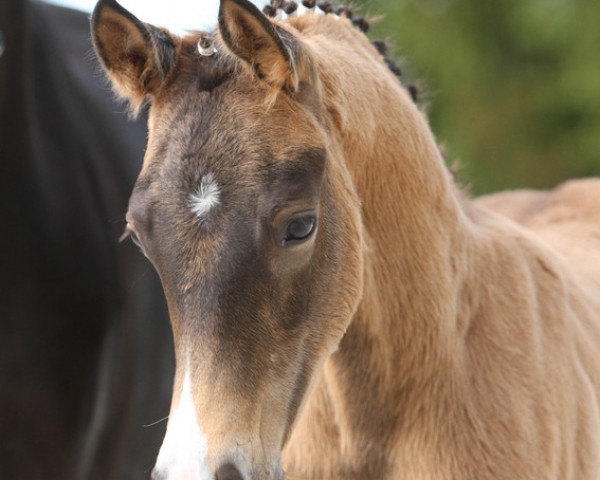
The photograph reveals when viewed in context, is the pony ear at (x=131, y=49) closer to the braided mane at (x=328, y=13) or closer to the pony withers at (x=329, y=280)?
the pony withers at (x=329, y=280)

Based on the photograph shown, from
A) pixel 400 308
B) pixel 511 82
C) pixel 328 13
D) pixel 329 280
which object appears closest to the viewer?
pixel 329 280

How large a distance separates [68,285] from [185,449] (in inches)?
34.5

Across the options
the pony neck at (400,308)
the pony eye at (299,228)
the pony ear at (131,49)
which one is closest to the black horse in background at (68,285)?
the pony ear at (131,49)

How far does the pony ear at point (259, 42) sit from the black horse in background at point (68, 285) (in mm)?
736

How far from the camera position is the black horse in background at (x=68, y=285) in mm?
1924

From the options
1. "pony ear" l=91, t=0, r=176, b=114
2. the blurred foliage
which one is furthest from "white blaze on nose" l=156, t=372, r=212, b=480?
the blurred foliage

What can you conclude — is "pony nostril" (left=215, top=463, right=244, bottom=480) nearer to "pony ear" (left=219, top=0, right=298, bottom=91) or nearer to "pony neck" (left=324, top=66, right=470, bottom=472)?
"pony neck" (left=324, top=66, right=470, bottom=472)

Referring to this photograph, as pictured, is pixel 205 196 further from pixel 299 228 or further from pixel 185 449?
pixel 185 449

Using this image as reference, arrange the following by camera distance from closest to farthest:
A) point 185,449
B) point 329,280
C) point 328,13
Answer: point 185,449 < point 329,280 < point 328,13

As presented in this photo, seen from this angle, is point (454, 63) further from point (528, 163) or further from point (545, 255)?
point (545, 255)

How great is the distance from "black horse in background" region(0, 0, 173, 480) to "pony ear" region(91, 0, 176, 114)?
0.37 meters

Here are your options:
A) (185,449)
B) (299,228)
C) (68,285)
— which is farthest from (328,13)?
(185,449)

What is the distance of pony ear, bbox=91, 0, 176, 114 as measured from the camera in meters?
1.64

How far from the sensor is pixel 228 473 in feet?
4.53
